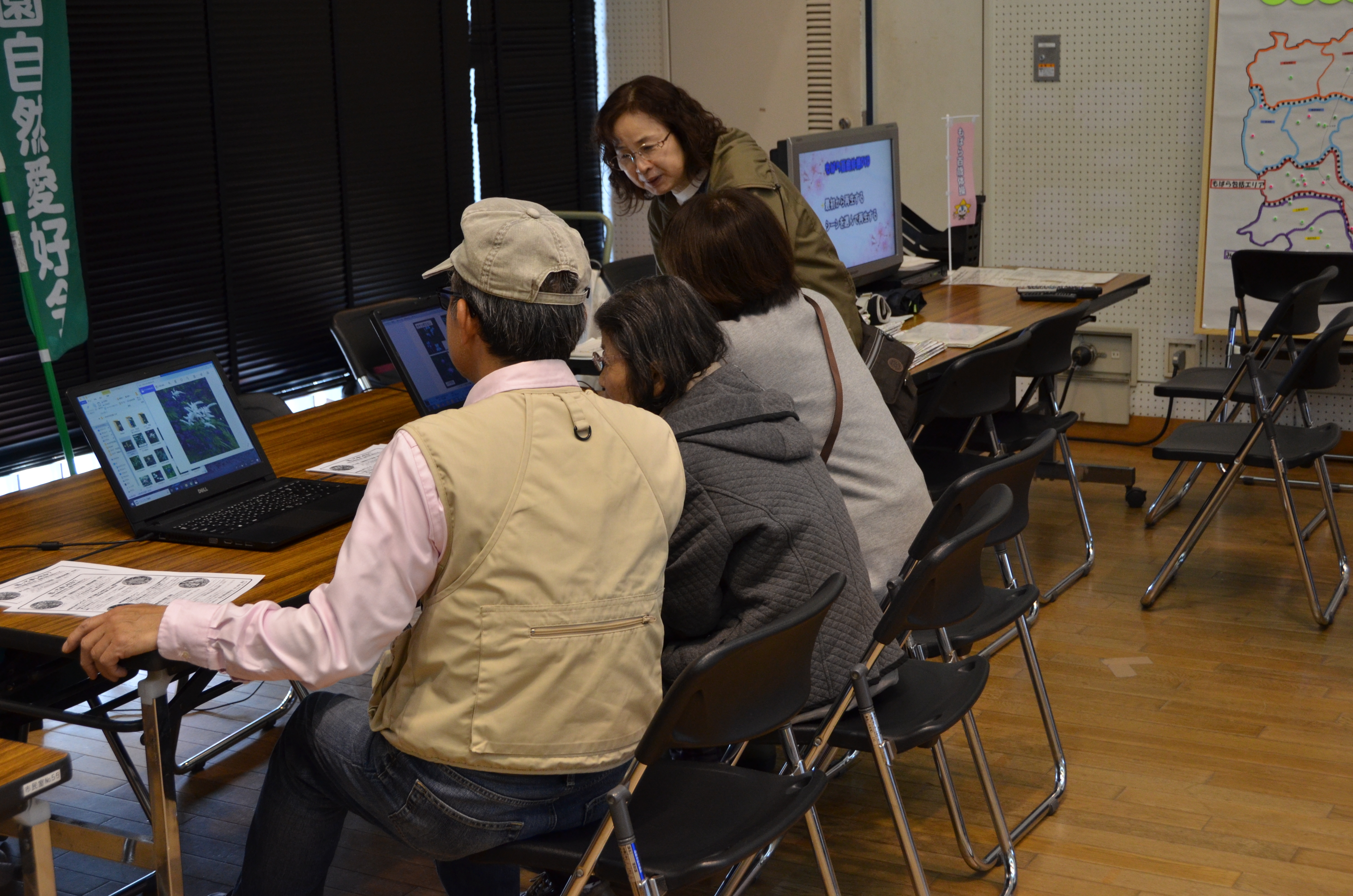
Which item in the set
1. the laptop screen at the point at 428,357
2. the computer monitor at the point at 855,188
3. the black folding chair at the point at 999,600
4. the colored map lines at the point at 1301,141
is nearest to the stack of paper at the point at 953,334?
the computer monitor at the point at 855,188

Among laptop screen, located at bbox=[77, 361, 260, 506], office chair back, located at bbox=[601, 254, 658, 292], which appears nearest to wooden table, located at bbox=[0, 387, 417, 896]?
laptop screen, located at bbox=[77, 361, 260, 506]

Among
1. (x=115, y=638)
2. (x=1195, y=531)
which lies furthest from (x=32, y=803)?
(x=1195, y=531)

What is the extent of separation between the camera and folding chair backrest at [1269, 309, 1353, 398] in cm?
375

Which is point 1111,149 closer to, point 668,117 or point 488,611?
point 668,117

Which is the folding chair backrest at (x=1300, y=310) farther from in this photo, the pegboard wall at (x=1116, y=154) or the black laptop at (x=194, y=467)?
the black laptop at (x=194, y=467)

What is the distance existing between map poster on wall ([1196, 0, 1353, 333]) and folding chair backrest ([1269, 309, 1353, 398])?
999mm

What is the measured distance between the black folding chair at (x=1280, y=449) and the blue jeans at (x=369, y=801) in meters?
2.64

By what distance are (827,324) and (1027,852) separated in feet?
3.75

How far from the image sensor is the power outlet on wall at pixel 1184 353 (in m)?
5.61

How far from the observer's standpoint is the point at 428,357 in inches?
120

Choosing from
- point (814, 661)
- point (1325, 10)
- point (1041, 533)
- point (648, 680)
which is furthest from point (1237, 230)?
point (648, 680)

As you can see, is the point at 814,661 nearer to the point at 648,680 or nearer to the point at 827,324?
the point at 648,680

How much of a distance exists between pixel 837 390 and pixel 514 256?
1.03 m

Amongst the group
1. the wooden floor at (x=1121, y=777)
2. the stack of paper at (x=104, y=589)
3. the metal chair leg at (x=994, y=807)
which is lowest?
the wooden floor at (x=1121, y=777)
